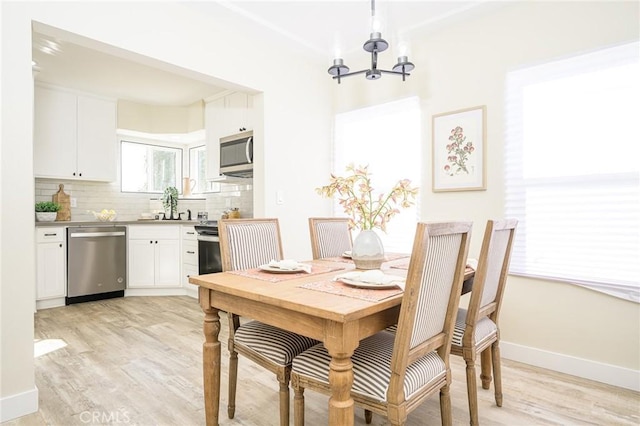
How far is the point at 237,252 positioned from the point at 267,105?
5.45 feet

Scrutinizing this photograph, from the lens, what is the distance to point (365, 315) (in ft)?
3.96

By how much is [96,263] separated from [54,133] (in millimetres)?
1567

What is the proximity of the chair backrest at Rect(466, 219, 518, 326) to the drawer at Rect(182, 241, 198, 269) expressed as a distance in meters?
3.43

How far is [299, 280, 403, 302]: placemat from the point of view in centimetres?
136

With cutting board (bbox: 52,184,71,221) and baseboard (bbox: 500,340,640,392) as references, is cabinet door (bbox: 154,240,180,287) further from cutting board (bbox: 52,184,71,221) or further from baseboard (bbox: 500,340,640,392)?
baseboard (bbox: 500,340,640,392)

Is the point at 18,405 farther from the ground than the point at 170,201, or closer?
closer

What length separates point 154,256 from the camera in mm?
4586

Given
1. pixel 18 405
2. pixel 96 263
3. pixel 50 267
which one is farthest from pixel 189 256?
pixel 18 405

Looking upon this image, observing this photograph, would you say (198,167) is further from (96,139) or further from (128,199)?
(96,139)

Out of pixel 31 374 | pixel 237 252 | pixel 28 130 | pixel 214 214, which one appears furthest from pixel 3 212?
pixel 214 214

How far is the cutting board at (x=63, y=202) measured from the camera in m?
4.45

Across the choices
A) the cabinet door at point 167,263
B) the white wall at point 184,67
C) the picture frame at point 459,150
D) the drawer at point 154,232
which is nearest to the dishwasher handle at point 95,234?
the drawer at point 154,232

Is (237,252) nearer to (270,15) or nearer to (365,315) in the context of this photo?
(365,315)

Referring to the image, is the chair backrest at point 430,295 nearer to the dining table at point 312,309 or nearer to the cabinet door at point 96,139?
the dining table at point 312,309
